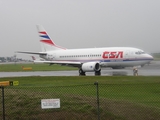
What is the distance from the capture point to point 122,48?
3400cm

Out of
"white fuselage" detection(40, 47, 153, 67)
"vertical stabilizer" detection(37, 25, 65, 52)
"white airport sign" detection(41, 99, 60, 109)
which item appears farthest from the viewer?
"vertical stabilizer" detection(37, 25, 65, 52)

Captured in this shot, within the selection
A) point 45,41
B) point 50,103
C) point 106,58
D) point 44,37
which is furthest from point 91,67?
point 50,103

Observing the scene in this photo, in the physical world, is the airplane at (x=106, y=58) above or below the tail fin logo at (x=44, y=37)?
below

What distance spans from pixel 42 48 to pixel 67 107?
110ft

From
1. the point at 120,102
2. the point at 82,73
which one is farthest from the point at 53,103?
the point at 82,73

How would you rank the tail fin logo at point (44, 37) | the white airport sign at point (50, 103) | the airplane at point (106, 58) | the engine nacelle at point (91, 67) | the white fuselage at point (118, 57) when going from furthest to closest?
the tail fin logo at point (44, 37), the white fuselage at point (118, 57), the airplane at point (106, 58), the engine nacelle at point (91, 67), the white airport sign at point (50, 103)

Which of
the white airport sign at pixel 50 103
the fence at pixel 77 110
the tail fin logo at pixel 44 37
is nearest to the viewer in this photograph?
the white airport sign at pixel 50 103

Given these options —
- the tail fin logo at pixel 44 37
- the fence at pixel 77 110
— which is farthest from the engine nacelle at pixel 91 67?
the fence at pixel 77 110

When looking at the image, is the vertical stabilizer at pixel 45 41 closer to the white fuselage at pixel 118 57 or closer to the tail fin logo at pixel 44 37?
the tail fin logo at pixel 44 37

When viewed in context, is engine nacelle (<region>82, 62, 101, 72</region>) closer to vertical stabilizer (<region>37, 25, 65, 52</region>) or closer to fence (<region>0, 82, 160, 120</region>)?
vertical stabilizer (<region>37, 25, 65, 52</region>)

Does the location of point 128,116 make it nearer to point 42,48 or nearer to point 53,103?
point 53,103

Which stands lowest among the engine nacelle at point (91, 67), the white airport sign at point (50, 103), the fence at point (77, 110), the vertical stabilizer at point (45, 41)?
the fence at point (77, 110)

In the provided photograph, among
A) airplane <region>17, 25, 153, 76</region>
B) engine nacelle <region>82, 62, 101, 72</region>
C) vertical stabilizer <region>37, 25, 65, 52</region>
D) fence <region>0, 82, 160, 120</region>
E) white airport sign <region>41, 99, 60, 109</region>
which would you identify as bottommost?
fence <region>0, 82, 160, 120</region>

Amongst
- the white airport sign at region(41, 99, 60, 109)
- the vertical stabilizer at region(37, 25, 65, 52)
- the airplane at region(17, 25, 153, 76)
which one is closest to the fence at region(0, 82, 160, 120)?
the white airport sign at region(41, 99, 60, 109)
